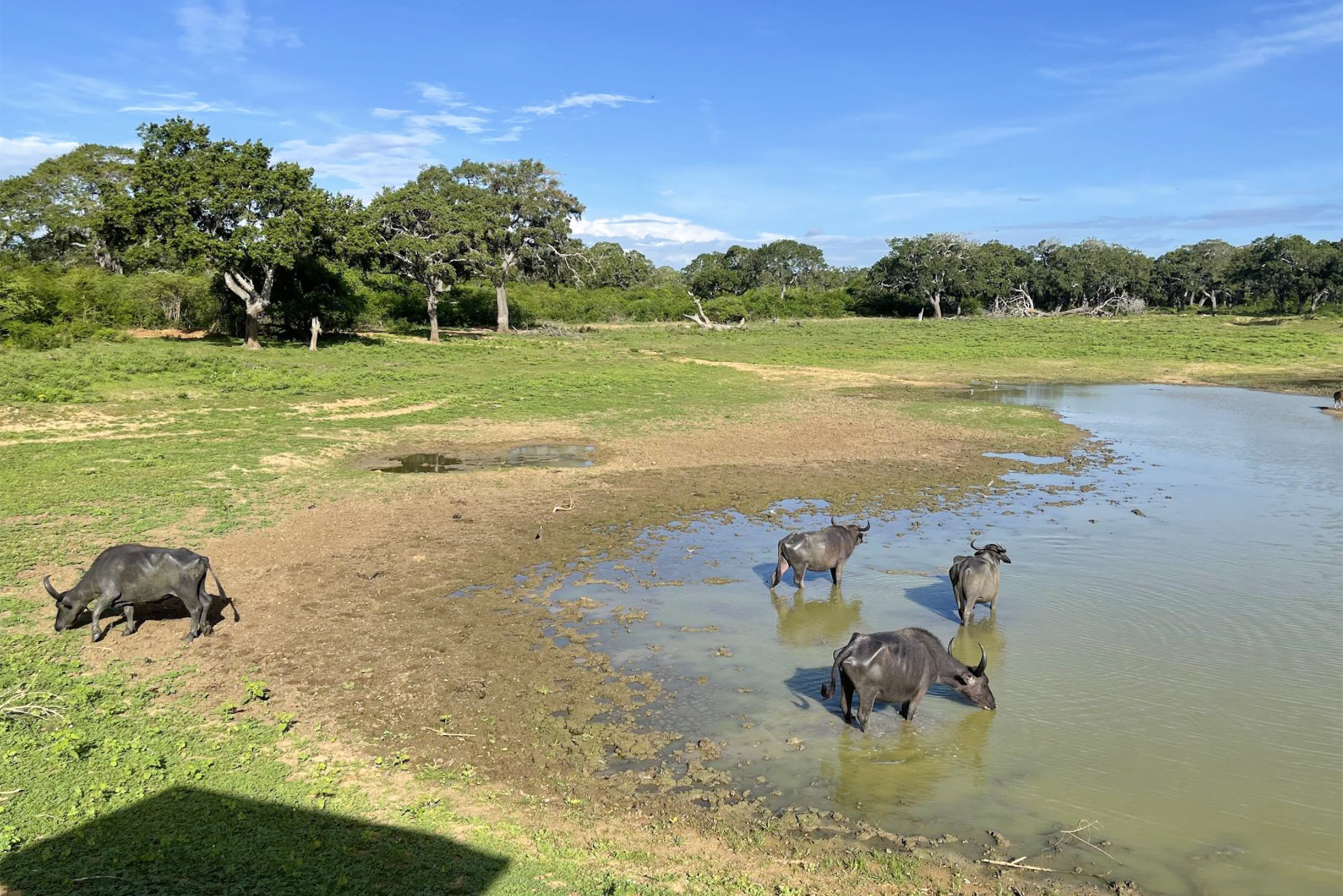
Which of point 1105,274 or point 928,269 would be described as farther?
point 1105,274

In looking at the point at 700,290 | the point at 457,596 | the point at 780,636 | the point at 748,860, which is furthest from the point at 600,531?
the point at 700,290

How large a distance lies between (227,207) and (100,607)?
3101cm

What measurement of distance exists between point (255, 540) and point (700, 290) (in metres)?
89.2

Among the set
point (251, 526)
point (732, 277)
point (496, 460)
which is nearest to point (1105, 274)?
point (732, 277)

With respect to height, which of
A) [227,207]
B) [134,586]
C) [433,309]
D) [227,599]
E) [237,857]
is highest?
[227,207]

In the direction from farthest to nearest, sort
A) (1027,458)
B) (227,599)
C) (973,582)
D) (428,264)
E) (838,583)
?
1. (428,264)
2. (1027,458)
3. (838,583)
4. (973,582)
5. (227,599)

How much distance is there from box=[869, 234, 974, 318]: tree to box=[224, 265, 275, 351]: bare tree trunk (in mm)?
55976

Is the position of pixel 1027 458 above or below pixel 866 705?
above

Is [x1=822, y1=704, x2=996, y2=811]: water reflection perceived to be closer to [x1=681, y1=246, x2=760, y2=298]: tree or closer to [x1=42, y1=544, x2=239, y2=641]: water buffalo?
[x1=42, y1=544, x2=239, y2=641]: water buffalo

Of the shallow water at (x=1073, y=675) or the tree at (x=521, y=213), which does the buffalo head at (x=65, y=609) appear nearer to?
the shallow water at (x=1073, y=675)

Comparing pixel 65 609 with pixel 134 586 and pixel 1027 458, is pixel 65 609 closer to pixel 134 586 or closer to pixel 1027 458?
pixel 134 586

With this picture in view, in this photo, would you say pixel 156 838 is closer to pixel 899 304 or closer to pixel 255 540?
pixel 255 540

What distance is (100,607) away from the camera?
9.40 m

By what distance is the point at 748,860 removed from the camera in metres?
6.21
